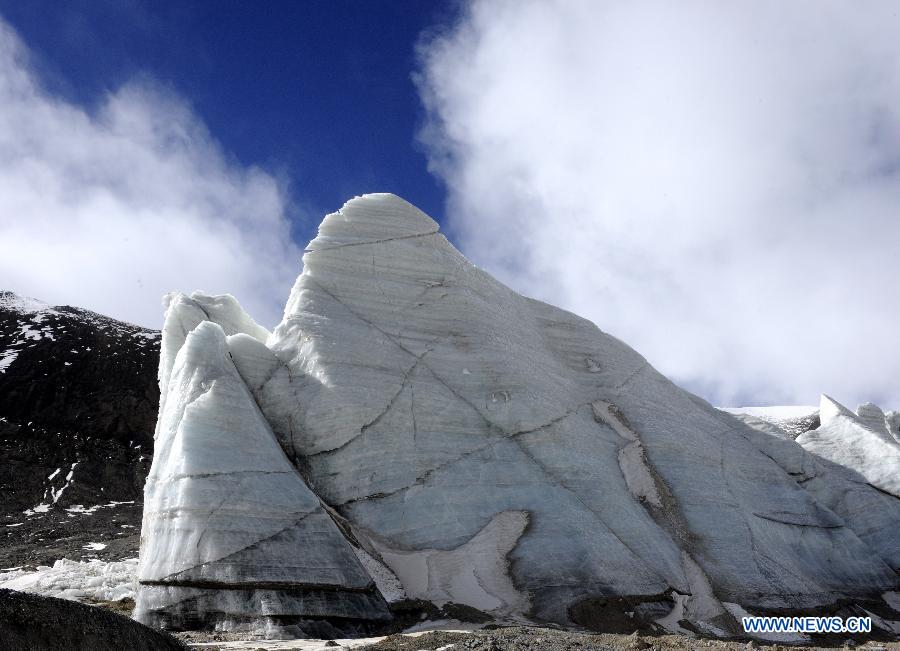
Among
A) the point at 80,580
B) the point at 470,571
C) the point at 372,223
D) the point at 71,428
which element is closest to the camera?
the point at 470,571

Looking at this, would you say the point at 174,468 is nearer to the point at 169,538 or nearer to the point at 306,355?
the point at 169,538

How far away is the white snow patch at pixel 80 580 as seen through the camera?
13.2 meters

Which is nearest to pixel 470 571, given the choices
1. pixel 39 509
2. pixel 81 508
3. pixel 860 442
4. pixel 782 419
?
pixel 860 442

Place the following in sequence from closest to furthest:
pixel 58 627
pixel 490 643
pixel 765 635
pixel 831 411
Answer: pixel 58 627 < pixel 490 643 < pixel 765 635 < pixel 831 411

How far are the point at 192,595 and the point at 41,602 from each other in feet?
17.7

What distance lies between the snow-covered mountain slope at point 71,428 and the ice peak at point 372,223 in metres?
11.0

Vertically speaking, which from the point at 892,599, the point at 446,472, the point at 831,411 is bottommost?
the point at 892,599

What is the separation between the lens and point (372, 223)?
16094 mm

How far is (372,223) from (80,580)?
9418mm

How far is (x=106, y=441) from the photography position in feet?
138

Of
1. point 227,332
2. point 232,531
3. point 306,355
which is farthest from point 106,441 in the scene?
point 232,531

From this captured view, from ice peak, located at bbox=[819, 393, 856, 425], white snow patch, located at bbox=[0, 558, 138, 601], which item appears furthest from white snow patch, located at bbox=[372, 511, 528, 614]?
ice peak, located at bbox=[819, 393, 856, 425]

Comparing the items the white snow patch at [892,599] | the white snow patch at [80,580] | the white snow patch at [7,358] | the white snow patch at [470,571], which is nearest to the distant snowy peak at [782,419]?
the white snow patch at [892,599]

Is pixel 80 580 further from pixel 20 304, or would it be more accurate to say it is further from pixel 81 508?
pixel 20 304
